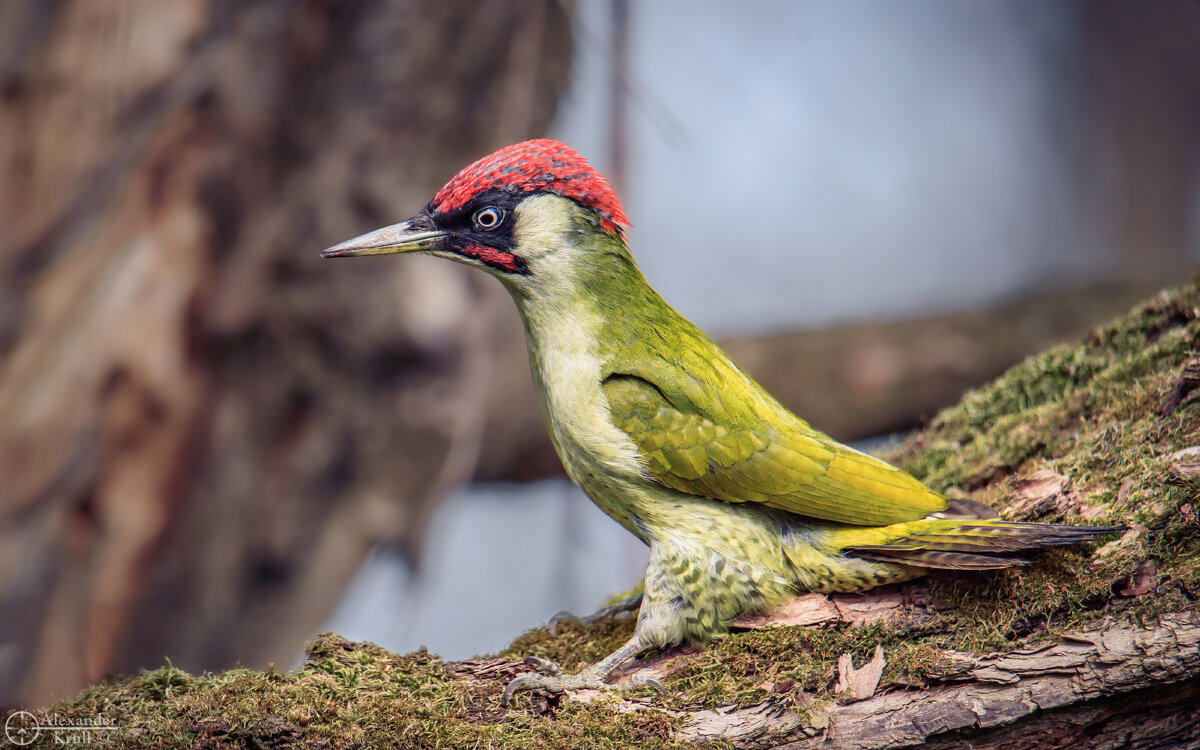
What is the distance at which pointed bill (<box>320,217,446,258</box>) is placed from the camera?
2.92 m

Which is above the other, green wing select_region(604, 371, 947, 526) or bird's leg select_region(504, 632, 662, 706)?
green wing select_region(604, 371, 947, 526)

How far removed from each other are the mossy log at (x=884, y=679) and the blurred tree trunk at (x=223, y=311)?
255 cm

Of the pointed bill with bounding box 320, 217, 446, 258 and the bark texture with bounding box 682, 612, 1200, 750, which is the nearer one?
the bark texture with bounding box 682, 612, 1200, 750

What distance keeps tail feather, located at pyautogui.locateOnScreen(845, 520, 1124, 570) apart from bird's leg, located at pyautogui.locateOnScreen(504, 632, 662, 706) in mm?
734

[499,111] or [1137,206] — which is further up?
[1137,206]

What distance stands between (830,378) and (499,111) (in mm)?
3104

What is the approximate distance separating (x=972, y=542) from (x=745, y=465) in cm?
67

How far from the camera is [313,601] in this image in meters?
5.58

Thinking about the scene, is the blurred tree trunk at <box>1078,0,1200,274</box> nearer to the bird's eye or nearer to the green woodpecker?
the green woodpecker

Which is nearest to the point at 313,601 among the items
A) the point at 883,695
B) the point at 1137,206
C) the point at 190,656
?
the point at 190,656

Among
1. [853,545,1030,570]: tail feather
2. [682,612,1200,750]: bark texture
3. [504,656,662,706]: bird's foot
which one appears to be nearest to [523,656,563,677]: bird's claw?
[504,656,662,706]: bird's foot

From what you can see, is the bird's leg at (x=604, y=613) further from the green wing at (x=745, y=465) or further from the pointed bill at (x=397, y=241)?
the pointed bill at (x=397, y=241)

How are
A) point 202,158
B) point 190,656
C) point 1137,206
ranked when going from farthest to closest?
point 1137,206 < point 190,656 < point 202,158

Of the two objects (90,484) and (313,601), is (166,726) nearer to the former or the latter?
(90,484)
